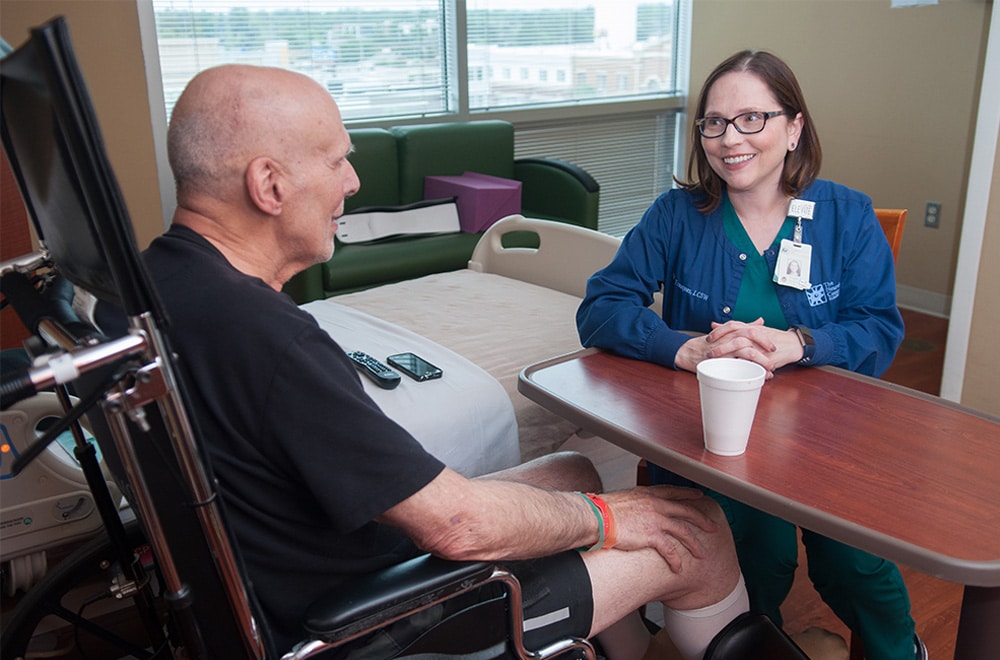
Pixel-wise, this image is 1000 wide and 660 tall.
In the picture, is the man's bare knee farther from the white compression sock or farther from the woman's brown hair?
the woman's brown hair

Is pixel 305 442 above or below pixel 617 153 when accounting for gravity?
above

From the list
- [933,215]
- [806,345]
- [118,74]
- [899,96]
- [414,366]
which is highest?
[118,74]

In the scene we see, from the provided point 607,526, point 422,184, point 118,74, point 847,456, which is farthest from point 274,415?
point 422,184

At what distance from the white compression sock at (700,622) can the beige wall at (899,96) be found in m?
3.52

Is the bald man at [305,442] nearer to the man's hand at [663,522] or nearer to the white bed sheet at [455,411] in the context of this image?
the man's hand at [663,522]

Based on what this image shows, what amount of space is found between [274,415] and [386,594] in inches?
10.0

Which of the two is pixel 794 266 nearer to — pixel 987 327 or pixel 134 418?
pixel 134 418

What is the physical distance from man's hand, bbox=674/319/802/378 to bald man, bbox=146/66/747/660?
297 mm

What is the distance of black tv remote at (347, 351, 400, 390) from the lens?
1879 mm

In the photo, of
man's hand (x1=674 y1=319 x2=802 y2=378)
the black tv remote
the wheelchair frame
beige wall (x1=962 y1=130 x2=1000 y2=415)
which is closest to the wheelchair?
the wheelchair frame

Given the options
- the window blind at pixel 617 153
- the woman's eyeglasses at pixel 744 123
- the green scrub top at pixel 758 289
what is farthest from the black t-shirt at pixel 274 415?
the window blind at pixel 617 153

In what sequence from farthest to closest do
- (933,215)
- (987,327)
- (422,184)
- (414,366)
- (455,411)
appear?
(422,184)
(933,215)
(987,327)
(414,366)
(455,411)

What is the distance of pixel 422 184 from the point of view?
186 inches

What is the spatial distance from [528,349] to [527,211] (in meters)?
2.77
